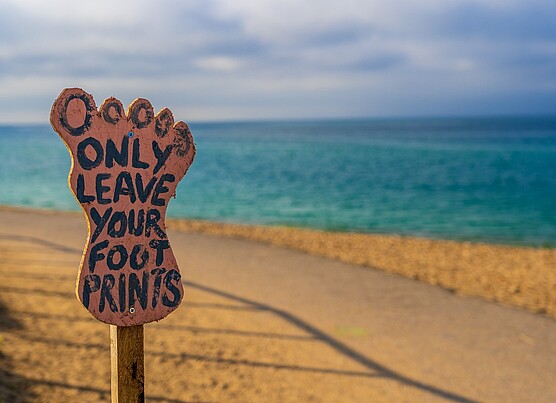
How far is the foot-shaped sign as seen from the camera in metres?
3.01

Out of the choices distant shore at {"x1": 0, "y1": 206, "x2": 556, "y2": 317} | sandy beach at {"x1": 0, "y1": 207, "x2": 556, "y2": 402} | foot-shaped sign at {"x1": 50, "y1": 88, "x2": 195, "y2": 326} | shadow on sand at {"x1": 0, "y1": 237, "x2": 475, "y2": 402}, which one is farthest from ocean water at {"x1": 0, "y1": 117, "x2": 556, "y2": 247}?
foot-shaped sign at {"x1": 50, "y1": 88, "x2": 195, "y2": 326}

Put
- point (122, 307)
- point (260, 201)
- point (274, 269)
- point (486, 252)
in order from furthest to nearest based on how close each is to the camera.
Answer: point (260, 201), point (486, 252), point (274, 269), point (122, 307)

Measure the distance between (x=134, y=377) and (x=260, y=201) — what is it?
22720 millimetres

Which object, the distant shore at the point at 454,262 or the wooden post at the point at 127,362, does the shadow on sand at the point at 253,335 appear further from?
the distant shore at the point at 454,262

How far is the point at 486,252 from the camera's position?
1199 centimetres

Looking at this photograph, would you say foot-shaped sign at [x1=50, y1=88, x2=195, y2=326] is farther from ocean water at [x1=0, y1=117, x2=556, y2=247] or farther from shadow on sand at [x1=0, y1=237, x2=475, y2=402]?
ocean water at [x1=0, y1=117, x2=556, y2=247]

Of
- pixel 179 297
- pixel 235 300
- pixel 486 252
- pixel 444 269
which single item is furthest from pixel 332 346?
pixel 486 252

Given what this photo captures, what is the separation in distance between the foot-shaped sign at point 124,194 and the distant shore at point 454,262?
584 centimetres

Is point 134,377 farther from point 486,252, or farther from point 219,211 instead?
point 219,211

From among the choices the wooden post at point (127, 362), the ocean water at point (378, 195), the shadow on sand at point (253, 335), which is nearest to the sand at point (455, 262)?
the shadow on sand at point (253, 335)

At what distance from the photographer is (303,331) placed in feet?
21.6

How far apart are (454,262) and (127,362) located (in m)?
8.29

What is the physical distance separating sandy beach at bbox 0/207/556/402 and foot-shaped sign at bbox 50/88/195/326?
2.04 meters

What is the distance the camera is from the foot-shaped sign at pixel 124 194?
3.01m
